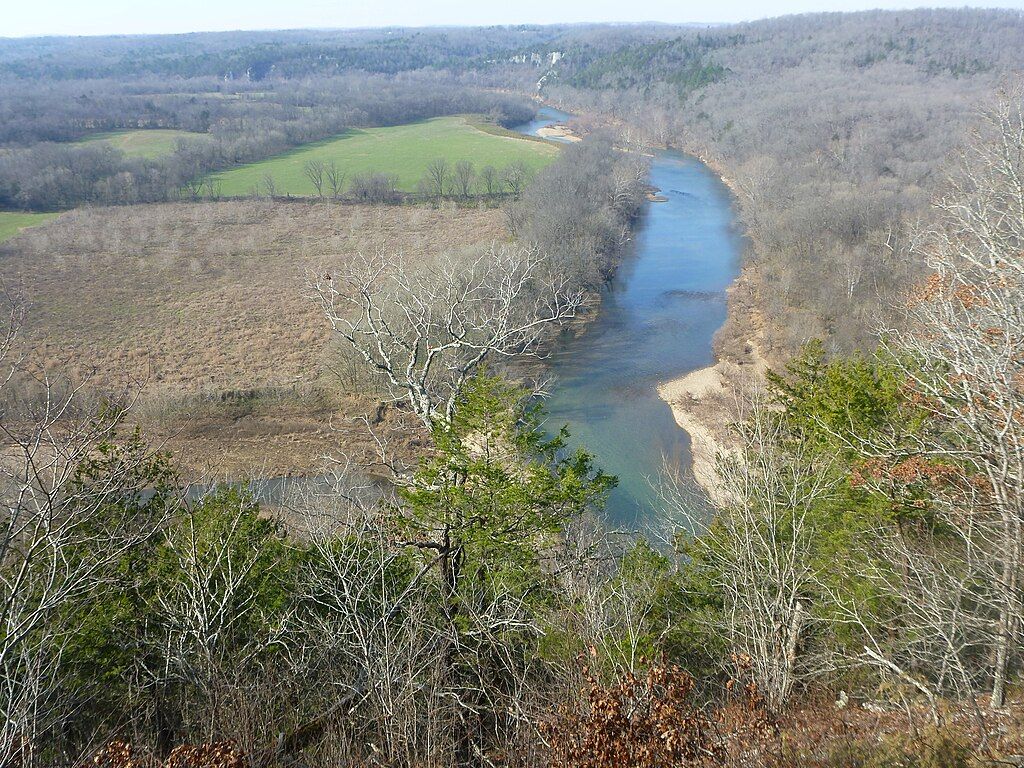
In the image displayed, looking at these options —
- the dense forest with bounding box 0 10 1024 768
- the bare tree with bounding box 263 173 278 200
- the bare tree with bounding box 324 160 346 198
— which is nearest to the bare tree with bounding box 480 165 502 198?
the bare tree with bounding box 324 160 346 198

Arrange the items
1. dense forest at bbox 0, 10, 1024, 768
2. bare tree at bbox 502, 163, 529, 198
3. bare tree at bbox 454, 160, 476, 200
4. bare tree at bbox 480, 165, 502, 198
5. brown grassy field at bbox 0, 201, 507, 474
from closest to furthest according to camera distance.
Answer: dense forest at bbox 0, 10, 1024, 768 < brown grassy field at bbox 0, 201, 507, 474 < bare tree at bbox 502, 163, 529, 198 < bare tree at bbox 480, 165, 502, 198 < bare tree at bbox 454, 160, 476, 200

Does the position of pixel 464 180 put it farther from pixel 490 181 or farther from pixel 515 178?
pixel 515 178

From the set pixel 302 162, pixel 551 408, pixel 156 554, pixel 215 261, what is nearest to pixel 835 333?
pixel 551 408

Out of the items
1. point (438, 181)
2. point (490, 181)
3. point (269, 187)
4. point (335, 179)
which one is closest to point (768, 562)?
point (490, 181)

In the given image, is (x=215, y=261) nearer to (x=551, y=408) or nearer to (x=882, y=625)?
(x=551, y=408)

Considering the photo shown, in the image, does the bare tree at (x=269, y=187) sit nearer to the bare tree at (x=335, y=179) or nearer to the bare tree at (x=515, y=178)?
the bare tree at (x=335, y=179)

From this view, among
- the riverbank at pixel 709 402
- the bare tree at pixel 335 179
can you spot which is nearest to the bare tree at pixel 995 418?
the riverbank at pixel 709 402

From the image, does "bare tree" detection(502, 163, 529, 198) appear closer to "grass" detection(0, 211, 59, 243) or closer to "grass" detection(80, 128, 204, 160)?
"grass" detection(80, 128, 204, 160)
